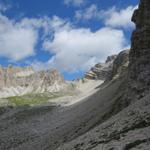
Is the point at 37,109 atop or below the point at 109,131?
atop

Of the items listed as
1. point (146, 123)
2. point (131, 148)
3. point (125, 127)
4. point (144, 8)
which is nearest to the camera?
point (131, 148)

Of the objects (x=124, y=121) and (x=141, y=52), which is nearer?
(x=124, y=121)

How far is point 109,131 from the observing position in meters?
40.2

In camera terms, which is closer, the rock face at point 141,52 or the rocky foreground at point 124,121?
the rocky foreground at point 124,121

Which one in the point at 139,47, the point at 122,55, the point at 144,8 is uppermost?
the point at 122,55

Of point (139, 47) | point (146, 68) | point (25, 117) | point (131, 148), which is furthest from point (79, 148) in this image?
point (25, 117)

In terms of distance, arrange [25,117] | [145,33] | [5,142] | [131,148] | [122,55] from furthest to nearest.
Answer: [122,55] → [25,117] → [5,142] → [145,33] → [131,148]

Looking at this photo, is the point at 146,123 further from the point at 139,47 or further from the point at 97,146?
the point at 139,47

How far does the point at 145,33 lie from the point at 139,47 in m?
3.01

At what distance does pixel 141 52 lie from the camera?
74.9 metres

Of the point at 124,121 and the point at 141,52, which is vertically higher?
the point at 141,52

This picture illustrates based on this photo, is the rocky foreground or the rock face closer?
the rocky foreground

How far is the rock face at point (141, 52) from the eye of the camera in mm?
65938

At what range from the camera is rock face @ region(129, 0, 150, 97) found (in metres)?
65.9
